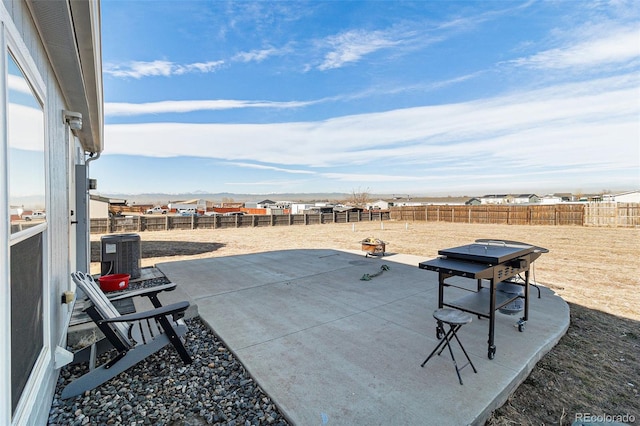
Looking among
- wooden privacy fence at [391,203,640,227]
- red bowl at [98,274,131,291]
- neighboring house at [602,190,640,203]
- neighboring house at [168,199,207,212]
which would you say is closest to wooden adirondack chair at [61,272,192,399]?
red bowl at [98,274,131,291]

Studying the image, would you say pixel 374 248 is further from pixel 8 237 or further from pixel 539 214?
pixel 539 214

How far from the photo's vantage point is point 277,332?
3.36m

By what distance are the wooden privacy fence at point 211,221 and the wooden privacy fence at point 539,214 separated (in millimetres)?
4916

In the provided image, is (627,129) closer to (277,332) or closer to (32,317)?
(277,332)

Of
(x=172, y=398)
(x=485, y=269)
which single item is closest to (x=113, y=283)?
(x=172, y=398)

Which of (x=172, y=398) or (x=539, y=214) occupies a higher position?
(x=539, y=214)

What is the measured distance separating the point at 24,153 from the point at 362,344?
10.0ft

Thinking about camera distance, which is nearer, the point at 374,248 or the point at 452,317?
the point at 452,317

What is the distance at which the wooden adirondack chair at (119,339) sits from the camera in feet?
7.57

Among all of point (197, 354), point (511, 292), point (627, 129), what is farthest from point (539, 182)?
point (197, 354)

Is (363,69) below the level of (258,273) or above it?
above

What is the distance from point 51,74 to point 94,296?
80.1 inches

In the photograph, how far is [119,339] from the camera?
2547mm

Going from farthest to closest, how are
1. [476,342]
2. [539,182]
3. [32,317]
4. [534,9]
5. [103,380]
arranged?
[539,182] → [534,9] → [476,342] → [103,380] → [32,317]
